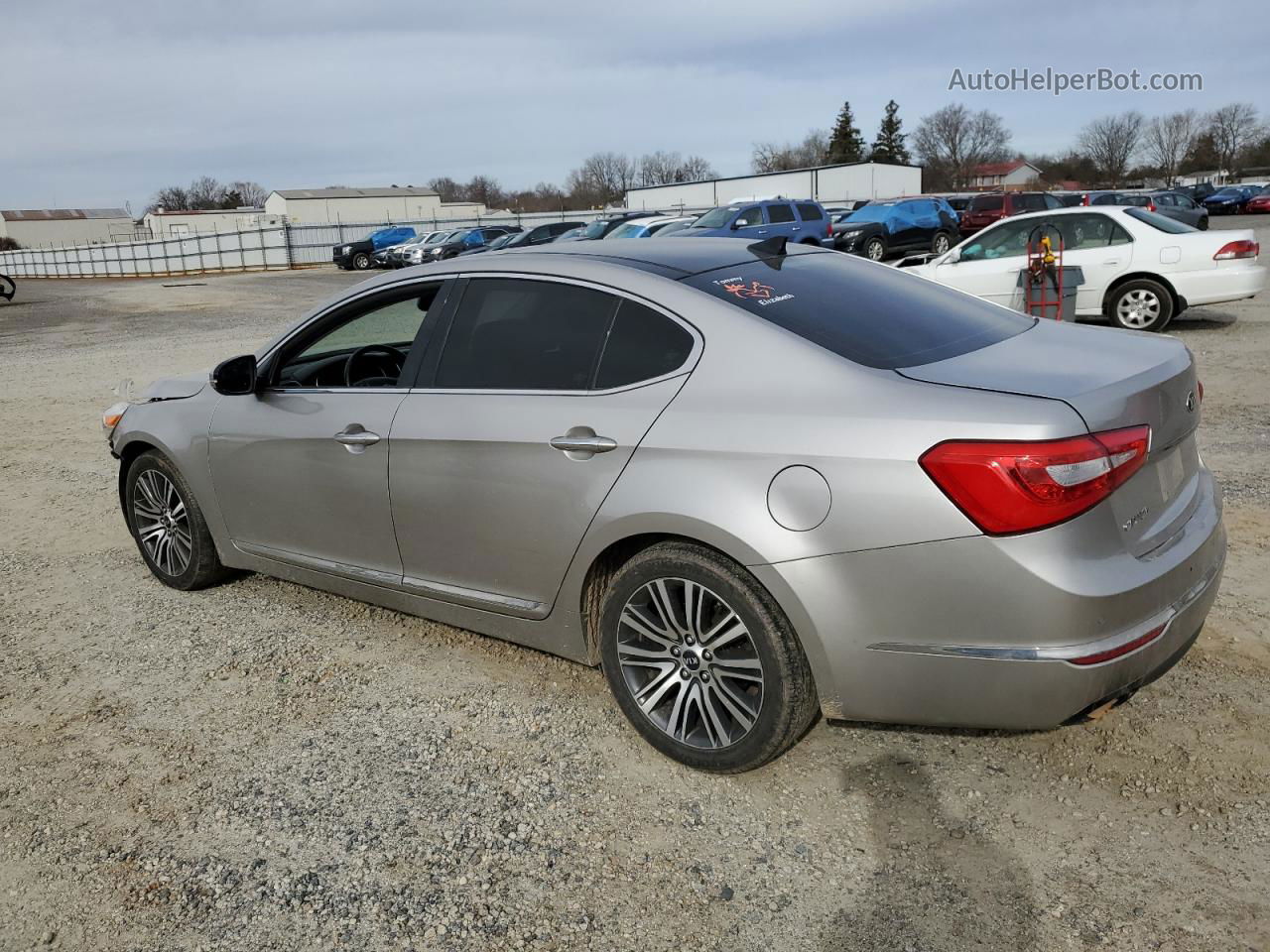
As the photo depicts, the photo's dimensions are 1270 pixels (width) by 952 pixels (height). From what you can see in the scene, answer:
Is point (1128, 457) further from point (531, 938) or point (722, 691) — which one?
point (531, 938)

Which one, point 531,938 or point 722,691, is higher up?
point 722,691

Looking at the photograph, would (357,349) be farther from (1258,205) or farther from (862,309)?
(1258,205)

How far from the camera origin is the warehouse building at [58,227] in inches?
4181

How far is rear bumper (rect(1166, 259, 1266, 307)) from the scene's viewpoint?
11445 millimetres

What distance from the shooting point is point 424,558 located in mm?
3896

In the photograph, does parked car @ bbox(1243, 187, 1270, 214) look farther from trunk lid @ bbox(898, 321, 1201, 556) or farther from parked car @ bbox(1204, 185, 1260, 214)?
trunk lid @ bbox(898, 321, 1201, 556)

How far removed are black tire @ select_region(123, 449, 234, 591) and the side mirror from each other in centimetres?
65

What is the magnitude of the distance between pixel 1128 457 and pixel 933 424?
53cm

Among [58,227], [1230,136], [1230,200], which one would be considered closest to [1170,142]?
[1230,136]

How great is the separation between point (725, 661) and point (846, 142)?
104m

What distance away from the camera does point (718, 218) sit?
25250 millimetres

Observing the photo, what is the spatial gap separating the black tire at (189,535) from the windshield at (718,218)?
20.9 meters

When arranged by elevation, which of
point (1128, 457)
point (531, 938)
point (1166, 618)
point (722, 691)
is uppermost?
point (1128, 457)

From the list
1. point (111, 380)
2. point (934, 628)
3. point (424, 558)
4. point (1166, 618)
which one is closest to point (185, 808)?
point (424, 558)
